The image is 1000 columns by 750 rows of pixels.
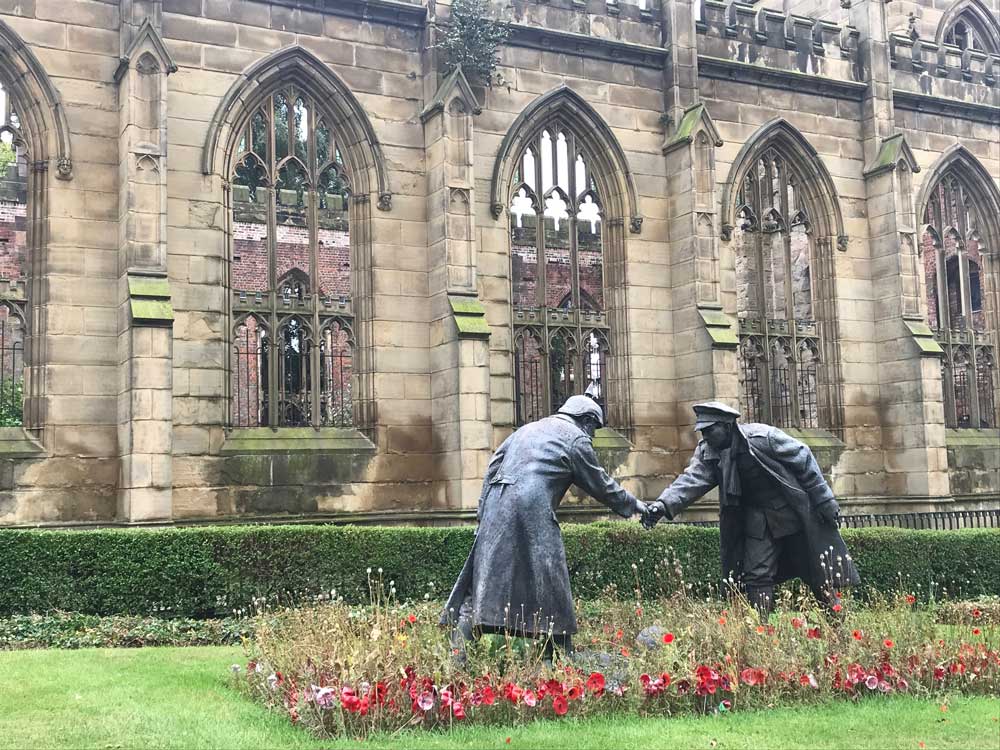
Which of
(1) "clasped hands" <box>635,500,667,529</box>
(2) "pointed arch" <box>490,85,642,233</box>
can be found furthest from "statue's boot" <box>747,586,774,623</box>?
(2) "pointed arch" <box>490,85,642,233</box>

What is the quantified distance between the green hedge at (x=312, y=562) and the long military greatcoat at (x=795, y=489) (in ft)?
10.0

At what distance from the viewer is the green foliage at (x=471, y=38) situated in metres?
17.5

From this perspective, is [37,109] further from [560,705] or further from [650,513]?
[560,705]

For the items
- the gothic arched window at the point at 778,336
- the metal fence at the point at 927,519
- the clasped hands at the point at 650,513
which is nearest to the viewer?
the clasped hands at the point at 650,513

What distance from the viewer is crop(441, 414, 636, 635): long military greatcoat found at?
7.43m

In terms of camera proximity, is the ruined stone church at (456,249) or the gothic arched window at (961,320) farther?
the gothic arched window at (961,320)

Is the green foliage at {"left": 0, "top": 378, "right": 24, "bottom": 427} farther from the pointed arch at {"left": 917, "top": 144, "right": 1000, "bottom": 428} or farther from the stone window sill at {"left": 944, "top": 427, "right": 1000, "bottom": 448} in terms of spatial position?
the pointed arch at {"left": 917, "top": 144, "right": 1000, "bottom": 428}

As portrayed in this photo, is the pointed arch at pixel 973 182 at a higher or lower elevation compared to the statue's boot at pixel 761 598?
higher

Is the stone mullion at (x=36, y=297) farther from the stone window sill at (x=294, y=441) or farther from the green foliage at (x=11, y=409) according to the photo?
the stone window sill at (x=294, y=441)

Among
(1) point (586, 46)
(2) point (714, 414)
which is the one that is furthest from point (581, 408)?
(1) point (586, 46)

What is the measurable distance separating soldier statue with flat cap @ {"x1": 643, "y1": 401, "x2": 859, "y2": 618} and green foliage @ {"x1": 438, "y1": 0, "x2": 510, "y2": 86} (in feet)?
33.8

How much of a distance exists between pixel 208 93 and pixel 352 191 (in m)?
2.65

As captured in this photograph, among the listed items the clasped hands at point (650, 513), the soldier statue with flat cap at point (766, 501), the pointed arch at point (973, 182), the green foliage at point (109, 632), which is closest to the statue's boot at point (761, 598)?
the soldier statue with flat cap at point (766, 501)

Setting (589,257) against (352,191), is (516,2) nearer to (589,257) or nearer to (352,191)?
(352,191)
